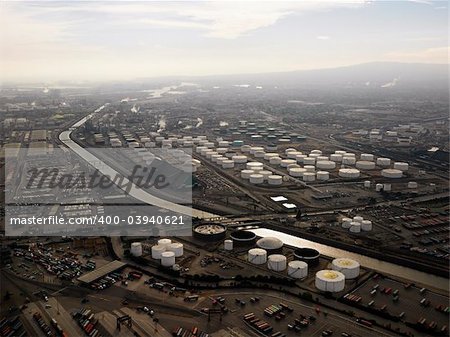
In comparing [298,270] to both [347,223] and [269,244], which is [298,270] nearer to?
[269,244]

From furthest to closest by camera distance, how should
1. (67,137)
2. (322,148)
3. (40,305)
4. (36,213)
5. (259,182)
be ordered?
(67,137) → (322,148) → (259,182) → (36,213) → (40,305)

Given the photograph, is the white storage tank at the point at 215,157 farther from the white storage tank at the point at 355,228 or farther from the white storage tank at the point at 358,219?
the white storage tank at the point at 355,228

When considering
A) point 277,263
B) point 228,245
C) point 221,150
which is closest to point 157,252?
Answer: point 228,245

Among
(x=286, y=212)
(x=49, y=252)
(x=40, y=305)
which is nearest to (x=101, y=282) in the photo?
(x=40, y=305)

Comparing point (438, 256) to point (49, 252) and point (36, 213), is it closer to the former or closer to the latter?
point (49, 252)

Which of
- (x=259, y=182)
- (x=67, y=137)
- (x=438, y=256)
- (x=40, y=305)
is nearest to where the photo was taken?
(x=40, y=305)

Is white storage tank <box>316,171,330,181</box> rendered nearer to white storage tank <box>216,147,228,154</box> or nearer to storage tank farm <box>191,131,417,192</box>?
storage tank farm <box>191,131,417,192</box>

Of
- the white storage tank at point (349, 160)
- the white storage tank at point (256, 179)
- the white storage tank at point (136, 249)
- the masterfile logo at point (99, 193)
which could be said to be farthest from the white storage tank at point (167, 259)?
the white storage tank at point (349, 160)

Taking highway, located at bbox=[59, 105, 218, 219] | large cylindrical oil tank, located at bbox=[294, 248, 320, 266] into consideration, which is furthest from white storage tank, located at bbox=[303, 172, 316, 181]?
large cylindrical oil tank, located at bbox=[294, 248, 320, 266]

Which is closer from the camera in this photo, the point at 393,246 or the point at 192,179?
the point at 393,246
